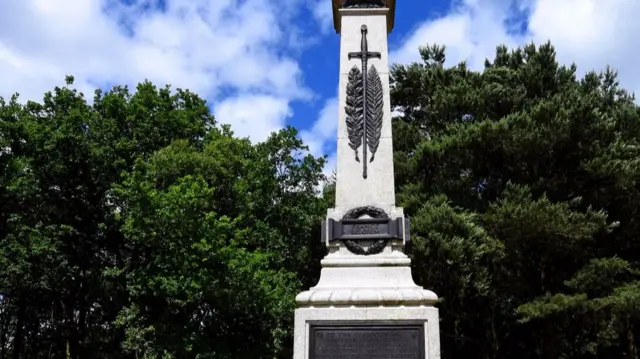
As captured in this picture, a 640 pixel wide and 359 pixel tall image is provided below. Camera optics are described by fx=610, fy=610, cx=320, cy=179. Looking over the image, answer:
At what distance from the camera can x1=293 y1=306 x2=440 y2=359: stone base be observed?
6371 millimetres

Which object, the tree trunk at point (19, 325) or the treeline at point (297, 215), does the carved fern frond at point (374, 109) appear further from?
the tree trunk at point (19, 325)

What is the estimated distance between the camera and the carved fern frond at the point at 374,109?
764 cm

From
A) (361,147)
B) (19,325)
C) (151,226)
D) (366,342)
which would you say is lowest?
(366,342)

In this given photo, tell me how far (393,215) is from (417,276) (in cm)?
924

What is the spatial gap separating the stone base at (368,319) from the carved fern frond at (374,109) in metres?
2.00

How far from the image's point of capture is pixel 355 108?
25.6ft

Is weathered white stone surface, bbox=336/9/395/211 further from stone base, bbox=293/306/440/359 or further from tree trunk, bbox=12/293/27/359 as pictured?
tree trunk, bbox=12/293/27/359

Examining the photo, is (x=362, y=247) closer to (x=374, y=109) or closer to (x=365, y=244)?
(x=365, y=244)

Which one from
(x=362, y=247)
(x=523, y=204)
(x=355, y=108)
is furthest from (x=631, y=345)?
(x=355, y=108)

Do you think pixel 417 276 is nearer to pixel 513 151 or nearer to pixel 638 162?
pixel 513 151

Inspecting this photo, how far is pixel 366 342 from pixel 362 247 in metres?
1.17

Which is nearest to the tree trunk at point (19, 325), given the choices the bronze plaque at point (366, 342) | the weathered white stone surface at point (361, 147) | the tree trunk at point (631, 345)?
the weathered white stone surface at point (361, 147)

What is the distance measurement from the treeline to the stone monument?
8108 mm

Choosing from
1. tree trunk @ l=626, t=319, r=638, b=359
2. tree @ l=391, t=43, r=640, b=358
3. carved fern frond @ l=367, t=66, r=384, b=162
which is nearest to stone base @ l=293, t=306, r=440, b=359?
carved fern frond @ l=367, t=66, r=384, b=162
